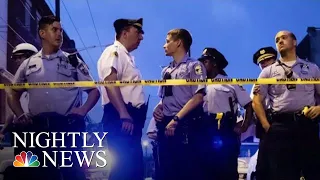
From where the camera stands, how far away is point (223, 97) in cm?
313

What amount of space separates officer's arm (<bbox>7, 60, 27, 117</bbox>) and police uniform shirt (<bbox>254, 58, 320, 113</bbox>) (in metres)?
1.40

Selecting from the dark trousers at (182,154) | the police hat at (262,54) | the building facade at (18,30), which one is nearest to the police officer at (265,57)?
the police hat at (262,54)

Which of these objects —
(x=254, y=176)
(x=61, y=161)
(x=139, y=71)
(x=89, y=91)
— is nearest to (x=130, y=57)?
(x=139, y=71)

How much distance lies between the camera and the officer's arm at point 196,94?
293 centimetres

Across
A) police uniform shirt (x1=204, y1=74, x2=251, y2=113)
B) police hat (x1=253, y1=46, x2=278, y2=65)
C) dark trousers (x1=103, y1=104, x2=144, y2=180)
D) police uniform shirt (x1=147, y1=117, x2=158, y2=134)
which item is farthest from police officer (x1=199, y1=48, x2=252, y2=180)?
dark trousers (x1=103, y1=104, x2=144, y2=180)

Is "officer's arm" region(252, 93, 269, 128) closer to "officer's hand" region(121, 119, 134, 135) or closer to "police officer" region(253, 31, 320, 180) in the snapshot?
"police officer" region(253, 31, 320, 180)

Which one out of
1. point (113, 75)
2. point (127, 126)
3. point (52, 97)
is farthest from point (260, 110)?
point (52, 97)

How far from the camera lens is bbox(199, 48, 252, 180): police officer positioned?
302 cm

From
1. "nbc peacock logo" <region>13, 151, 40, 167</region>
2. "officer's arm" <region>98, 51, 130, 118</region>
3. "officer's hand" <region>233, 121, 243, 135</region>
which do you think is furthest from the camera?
"officer's hand" <region>233, 121, 243, 135</region>

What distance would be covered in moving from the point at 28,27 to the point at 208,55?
1099mm

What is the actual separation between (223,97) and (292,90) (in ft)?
1.43

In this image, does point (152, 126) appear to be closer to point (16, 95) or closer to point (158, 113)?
point (158, 113)

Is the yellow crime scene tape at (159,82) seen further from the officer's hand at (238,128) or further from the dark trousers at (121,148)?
the officer's hand at (238,128)

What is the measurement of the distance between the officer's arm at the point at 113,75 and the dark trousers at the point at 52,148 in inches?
9.6
